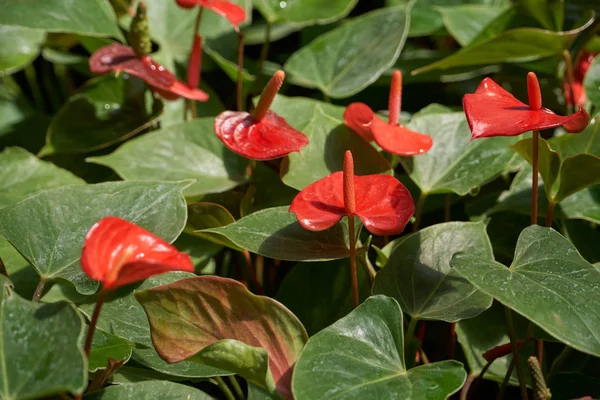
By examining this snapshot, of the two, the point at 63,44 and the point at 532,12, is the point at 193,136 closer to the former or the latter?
the point at 63,44

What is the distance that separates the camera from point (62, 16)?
97cm

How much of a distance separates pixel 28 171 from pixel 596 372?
76cm

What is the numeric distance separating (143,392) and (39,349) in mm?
122

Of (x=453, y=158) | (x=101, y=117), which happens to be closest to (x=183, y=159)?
(x=101, y=117)

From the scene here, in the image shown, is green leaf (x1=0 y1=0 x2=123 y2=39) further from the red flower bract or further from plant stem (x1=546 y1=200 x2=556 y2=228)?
plant stem (x1=546 y1=200 x2=556 y2=228)

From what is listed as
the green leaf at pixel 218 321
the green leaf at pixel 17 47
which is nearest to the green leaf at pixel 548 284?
the green leaf at pixel 218 321

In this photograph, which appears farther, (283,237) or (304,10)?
(304,10)

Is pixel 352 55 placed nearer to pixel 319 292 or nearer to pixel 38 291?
pixel 319 292

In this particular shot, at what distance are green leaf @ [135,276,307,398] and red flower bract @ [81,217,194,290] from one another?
0.34ft

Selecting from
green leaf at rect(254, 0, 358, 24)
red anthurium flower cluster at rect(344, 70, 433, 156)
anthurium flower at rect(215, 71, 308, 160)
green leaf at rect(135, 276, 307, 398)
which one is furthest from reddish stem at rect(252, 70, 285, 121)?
green leaf at rect(254, 0, 358, 24)

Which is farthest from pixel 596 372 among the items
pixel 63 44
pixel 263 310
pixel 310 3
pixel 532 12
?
pixel 63 44

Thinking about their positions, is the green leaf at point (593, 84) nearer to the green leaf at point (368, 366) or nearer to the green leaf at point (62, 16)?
the green leaf at point (368, 366)

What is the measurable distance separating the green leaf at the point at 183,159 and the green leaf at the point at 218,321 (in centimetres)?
29

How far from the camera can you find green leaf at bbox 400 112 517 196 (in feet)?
2.75
